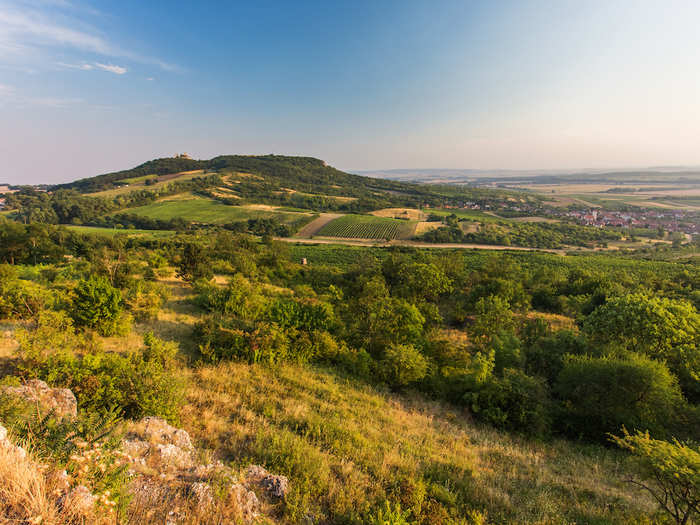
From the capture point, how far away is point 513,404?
14422 mm

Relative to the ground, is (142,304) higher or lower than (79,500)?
lower

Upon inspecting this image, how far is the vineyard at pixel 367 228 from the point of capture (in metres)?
130

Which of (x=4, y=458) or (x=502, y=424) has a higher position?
(x=4, y=458)

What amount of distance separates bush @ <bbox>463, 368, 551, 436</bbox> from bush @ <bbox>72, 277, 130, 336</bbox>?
64.2ft

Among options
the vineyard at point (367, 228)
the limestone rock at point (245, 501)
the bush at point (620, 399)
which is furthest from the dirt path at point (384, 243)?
the limestone rock at point (245, 501)

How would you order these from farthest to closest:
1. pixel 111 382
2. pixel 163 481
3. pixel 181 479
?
pixel 111 382, pixel 181 479, pixel 163 481

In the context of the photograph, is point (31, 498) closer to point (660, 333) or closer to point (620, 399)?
point (620, 399)

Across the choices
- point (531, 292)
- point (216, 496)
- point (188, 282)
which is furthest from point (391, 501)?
point (531, 292)

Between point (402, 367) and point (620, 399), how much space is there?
408 inches

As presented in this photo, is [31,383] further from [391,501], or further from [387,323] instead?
[387,323]

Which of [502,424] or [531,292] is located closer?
[502,424]

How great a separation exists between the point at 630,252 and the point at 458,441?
141 metres

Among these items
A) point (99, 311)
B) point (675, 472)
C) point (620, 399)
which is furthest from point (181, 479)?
point (620, 399)

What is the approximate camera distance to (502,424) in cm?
1405
